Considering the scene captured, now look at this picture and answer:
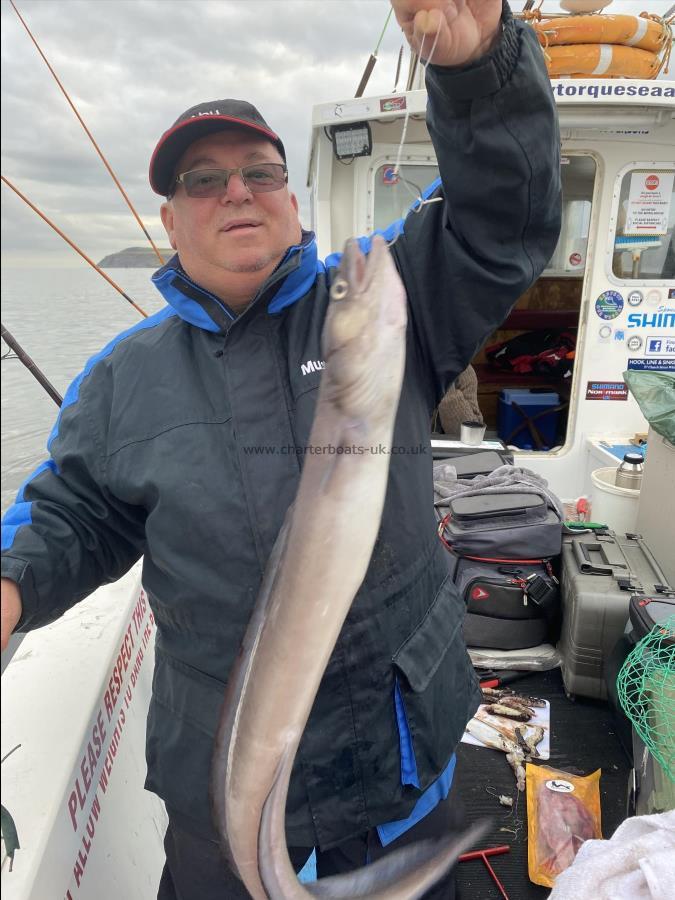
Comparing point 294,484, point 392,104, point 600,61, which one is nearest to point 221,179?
point 294,484

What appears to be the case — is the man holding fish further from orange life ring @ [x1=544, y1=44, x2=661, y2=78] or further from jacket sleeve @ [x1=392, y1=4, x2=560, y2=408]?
orange life ring @ [x1=544, y1=44, x2=661, y2=78]

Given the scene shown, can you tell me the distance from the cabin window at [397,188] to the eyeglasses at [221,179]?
389 centimetres

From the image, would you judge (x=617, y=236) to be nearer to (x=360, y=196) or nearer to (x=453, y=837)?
(x=360, y=196)

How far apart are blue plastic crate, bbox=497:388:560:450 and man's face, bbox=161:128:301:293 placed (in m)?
6.14

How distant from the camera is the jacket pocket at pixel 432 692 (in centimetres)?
171

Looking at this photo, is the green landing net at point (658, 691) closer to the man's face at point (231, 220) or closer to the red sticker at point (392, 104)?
the man's face at point (231, 220)

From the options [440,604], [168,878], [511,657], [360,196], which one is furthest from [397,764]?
[360,196]

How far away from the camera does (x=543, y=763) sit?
3188 mm

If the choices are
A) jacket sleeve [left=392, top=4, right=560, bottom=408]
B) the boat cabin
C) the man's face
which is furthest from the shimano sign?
the man's face

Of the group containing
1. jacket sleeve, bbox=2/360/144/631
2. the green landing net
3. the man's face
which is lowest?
the green landing net

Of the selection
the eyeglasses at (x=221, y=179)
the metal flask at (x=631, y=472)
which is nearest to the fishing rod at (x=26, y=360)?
the eyeglasses at (x=221, y=179)

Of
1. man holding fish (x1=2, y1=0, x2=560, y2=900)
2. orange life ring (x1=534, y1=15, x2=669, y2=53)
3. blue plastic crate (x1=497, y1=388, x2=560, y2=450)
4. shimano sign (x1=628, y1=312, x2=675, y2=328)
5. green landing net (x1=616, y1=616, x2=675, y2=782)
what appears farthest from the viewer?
blue plastic crate (x1=497, y1=388, x2=560, y2=450)

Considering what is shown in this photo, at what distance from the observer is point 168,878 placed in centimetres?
212

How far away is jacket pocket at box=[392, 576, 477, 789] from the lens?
171cm
